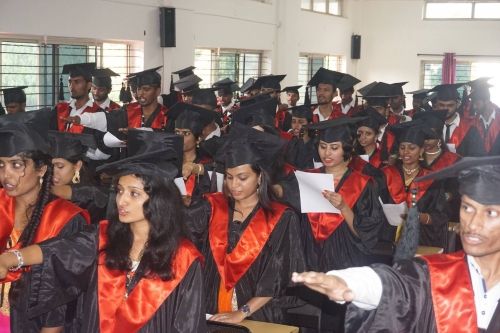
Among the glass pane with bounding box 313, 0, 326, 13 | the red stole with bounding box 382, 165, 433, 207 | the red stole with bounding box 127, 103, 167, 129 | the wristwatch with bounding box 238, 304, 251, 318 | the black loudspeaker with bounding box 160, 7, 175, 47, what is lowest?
the wristwatch with bounding box 238, 304, 251, 318

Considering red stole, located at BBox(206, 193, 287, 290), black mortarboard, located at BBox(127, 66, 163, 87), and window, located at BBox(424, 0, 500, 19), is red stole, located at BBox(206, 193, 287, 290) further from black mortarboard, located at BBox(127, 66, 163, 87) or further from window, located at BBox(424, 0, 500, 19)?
window, located at BBox(424, 0, 500, 19)

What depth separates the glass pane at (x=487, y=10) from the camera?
18.2 meters

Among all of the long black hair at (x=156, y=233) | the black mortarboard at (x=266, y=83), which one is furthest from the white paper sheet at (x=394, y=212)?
the black mortarboard at (x=266, y=83)

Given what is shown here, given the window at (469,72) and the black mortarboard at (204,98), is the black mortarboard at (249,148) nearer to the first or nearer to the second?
the black mortarboard at (204,98)

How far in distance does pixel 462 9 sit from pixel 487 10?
63 centimetres

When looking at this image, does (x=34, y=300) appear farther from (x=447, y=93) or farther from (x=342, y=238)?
(x=447, y=93)

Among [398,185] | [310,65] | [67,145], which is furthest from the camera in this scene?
[310,65]

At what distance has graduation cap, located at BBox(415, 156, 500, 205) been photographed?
7.57 ft

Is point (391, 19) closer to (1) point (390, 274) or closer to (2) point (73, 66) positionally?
(2) point (73, 66)

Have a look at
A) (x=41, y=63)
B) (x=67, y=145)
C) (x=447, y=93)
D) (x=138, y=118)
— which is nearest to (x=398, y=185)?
(x=67, y=145)

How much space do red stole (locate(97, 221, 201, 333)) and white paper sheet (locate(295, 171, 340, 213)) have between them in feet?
5.15

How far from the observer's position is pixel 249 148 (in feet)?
12.5

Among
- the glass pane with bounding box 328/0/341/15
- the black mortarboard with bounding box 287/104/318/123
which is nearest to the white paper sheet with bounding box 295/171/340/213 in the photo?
the black mortarboard with bounding box 287/104/318/123

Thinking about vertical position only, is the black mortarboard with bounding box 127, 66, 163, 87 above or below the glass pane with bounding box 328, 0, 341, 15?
below
